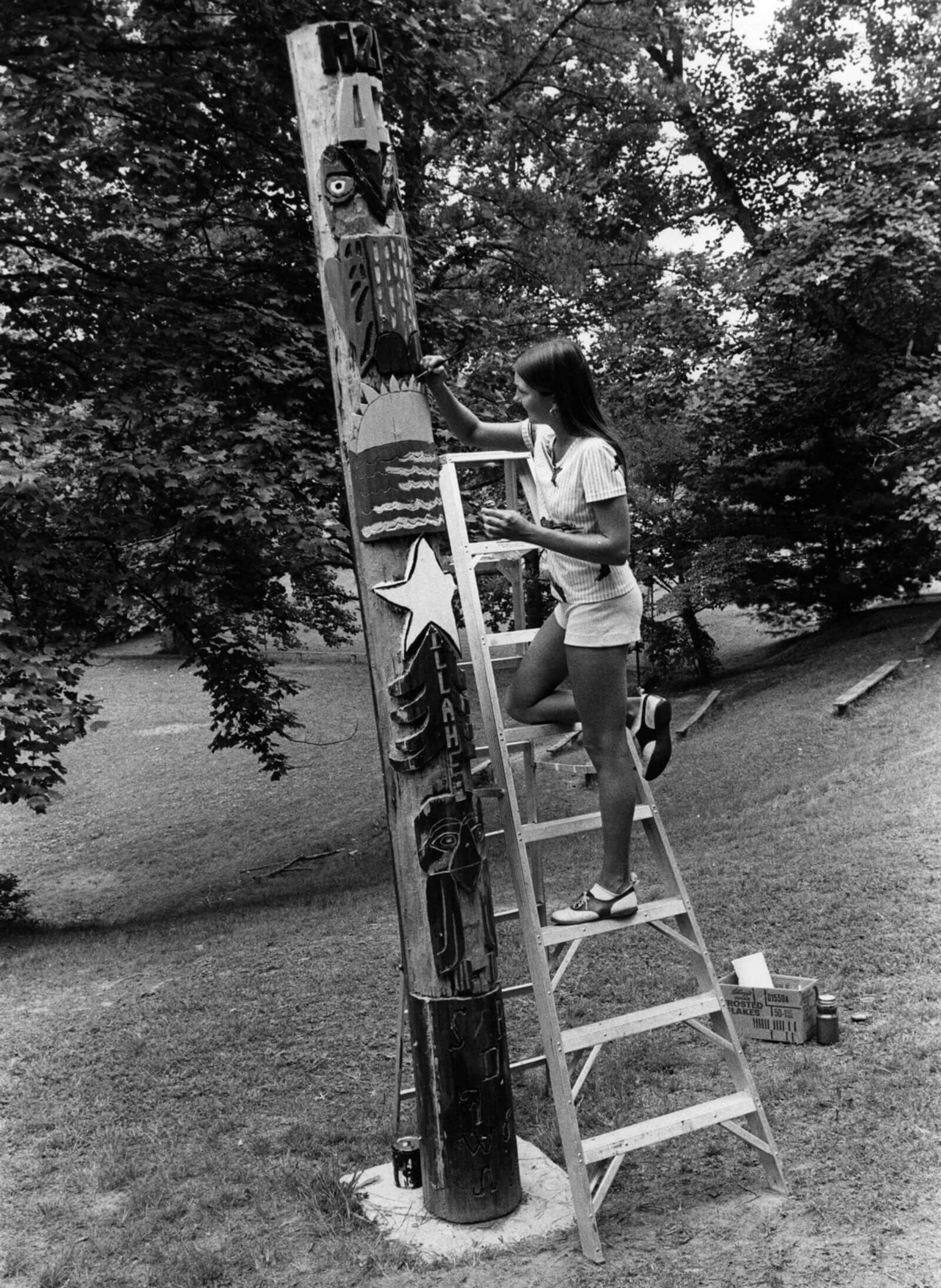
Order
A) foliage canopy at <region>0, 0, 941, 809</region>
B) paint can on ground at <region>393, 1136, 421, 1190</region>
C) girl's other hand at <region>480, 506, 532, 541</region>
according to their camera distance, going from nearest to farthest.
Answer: girl's other hand at <region>480, 506, 532, 541</region> < paint can on ground at <region>393, 1136, 421, 1190</region> < foliage canopy at <region>0, 0, 941, 809</region>

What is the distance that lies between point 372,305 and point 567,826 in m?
1.95

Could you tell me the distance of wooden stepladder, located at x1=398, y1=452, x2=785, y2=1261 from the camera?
3.62m

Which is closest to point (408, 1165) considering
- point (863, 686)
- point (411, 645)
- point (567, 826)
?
point (567, 826)

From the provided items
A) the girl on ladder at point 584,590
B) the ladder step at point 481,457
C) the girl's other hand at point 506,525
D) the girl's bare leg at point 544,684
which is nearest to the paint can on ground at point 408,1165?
the girl on ladder at point 584,590

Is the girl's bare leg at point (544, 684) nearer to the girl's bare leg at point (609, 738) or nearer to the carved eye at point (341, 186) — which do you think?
the girl's bare leg at point (609, 738)

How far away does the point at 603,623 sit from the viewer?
147 inches

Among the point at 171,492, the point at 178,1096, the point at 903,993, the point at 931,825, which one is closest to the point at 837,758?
the point at 931,825

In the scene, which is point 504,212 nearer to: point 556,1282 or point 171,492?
point 171,492

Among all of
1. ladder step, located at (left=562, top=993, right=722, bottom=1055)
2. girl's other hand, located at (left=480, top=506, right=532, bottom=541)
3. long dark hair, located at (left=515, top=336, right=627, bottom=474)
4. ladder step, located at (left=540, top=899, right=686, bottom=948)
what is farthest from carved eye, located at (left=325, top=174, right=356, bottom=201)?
ladder step, located at (left=562, top=993, right=722, bottom=1055)

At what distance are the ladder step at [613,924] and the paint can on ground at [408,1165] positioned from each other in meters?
0.93

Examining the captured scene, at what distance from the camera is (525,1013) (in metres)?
5.83

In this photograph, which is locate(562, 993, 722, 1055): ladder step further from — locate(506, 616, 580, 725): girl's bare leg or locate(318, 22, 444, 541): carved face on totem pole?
locate(318, 22, 444, 541): carved face on totem pole

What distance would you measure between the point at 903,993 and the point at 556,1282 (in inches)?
106

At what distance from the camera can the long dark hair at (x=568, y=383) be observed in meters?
3.68
